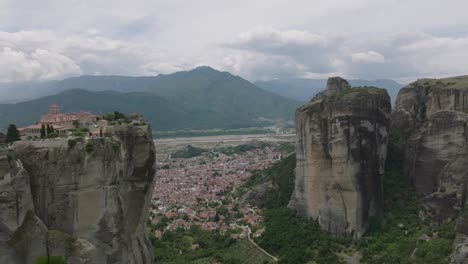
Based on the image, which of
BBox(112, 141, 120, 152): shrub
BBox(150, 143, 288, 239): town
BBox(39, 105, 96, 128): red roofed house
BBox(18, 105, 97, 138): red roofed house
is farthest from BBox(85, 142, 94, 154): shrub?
BBox(150, 143, 288, 239): town

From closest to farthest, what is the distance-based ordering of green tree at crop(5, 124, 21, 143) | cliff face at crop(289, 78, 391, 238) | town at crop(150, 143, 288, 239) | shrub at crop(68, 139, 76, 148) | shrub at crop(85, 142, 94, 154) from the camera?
shrub at crop(68, 139, 76, 148), shrub at crop(85, 142, 94, 154), green tree at crop(5, 124, 21, 143), cliff face at crop(289, 78, 391, 238), town at crop(150, 143, 288, 239)

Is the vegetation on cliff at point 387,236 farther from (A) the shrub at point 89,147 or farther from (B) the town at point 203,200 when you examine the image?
(A) the shrub at point 89,147

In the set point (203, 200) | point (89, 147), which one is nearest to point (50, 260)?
point (89, 147)

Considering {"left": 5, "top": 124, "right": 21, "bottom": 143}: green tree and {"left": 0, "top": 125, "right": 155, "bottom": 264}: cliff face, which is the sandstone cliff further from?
{"left": 5, "top": 124, "right": 21, "bottom": 143}: green tree

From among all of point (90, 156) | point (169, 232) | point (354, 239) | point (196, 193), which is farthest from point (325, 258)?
point (196, 193)

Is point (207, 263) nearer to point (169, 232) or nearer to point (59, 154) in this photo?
point (169, 232)
